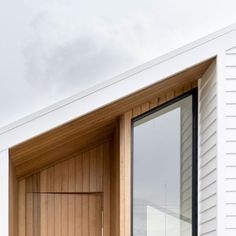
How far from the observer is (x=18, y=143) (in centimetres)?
508

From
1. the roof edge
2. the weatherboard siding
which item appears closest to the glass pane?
the weatherboard siding

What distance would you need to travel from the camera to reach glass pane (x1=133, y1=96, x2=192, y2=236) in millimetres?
6238

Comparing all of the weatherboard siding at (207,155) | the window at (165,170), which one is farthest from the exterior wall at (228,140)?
the window at (165,170)

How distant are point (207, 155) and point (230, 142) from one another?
45 cm

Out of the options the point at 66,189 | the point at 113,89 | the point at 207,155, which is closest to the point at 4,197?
the point at 113,89

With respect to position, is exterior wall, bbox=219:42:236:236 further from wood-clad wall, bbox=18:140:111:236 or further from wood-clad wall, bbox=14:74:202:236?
wood-clad wall, bbox=18:140:111:236

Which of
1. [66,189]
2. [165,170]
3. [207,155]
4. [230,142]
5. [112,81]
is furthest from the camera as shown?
[66,189]

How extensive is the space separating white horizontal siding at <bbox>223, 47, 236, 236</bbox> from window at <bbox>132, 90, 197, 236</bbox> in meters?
0.77

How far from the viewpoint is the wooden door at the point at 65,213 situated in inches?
318

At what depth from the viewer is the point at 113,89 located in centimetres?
545

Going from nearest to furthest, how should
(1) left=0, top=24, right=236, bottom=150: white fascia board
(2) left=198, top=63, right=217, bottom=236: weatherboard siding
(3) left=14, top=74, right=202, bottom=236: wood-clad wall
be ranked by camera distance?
(1) left=0, top=24, right=236, bottom=150: white fascia board, (2) left=198, top=63, right=217, bottom=236: weatherboard siding, (3) left=14, top=74, right=202, bottom=236: wood-clad wall

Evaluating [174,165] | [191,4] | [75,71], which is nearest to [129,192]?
[174,165]

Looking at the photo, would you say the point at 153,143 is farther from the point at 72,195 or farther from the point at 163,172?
the point at 72,195

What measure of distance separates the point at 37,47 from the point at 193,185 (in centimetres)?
1954
